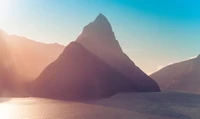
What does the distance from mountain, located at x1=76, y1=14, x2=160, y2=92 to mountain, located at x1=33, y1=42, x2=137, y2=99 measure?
32.4 m

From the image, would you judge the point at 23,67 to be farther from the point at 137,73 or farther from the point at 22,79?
the point at 137,73

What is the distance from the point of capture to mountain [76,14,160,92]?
160000mm

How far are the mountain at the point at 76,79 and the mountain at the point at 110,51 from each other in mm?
32381

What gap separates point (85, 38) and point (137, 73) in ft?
156

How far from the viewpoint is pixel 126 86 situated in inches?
5300

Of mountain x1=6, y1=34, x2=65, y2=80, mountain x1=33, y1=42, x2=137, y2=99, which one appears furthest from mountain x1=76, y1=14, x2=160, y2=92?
mountain x1=6, y1=34, x2=65, y2=80

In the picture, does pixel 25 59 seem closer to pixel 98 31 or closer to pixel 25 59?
pixel 25 59

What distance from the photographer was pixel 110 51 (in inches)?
7087

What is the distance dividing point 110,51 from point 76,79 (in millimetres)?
73480

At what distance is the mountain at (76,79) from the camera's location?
10725 cm

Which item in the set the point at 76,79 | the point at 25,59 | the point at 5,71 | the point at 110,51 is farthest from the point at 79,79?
the point at 25,59

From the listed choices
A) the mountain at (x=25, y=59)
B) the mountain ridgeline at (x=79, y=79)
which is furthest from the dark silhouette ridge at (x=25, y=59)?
the mountain ridgeline at (x=79, y=79)

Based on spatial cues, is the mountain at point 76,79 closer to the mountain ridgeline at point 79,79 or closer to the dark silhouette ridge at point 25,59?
the mountain ridgeline at point 79,79

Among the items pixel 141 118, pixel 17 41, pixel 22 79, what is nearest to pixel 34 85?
pixel 22 79
